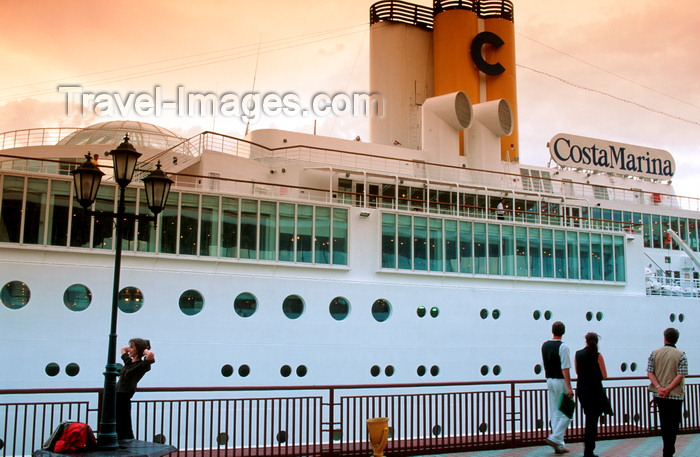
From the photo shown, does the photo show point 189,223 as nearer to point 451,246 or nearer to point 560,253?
point 451,246

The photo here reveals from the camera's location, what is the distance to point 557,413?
1009cm

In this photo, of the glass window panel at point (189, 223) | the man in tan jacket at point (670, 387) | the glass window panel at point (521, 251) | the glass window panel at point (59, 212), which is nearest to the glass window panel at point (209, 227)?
the glass window panel at point (189, 223)

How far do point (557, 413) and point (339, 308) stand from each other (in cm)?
885

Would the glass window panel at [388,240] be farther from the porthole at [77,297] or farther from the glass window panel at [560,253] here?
the porthole at [77,297]

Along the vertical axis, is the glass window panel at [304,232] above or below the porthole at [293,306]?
above

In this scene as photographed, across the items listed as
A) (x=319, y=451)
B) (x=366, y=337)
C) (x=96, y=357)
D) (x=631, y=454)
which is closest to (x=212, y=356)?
(x=96, y=357)

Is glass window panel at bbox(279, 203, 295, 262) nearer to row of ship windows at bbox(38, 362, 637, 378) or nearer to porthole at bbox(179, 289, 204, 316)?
porthole at bbox(179, 289, 204, 316)

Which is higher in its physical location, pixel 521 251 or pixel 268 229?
pixel 268 229

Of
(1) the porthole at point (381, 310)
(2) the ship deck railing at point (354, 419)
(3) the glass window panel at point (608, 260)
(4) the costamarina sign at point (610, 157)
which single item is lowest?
(2) the ship deck railing at point (354, 419)

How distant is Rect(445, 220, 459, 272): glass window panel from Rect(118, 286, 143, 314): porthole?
922 centimetres

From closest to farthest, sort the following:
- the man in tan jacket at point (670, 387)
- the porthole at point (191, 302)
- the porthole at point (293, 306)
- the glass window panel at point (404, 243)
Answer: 1. the man in tan jacket at point (670, 387)
2. the porthole at point (191, 302)
3. the porthole at point (293, 306)
4. the glass window panel at point (404, 243)

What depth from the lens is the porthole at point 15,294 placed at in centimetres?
1521

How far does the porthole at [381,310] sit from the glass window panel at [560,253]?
6.93m

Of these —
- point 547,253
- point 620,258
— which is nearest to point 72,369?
point 547,253
